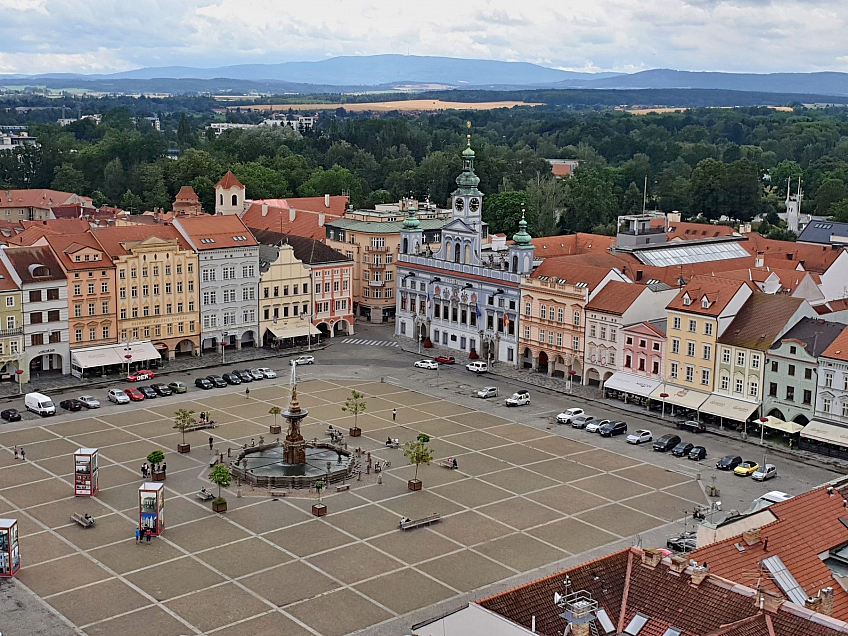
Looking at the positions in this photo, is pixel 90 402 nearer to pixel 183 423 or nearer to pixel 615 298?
pixel 183 423

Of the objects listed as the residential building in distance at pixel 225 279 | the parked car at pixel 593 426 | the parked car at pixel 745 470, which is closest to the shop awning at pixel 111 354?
the residential building in distance at pixel 225 279

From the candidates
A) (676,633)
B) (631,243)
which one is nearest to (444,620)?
(676,633)

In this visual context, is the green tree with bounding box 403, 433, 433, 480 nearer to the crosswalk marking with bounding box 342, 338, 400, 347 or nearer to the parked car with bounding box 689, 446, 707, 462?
the parked car with bounding box 689, 446, 707, 462

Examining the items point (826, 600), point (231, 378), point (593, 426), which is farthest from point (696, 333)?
point (826, 600)

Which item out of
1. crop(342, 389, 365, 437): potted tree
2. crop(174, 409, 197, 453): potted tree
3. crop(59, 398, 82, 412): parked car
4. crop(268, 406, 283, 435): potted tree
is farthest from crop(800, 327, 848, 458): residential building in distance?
crop(59, 398, 82, 412): parked car

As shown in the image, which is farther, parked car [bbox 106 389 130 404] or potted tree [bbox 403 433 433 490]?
parked car [bbox 106 389 130 404]
